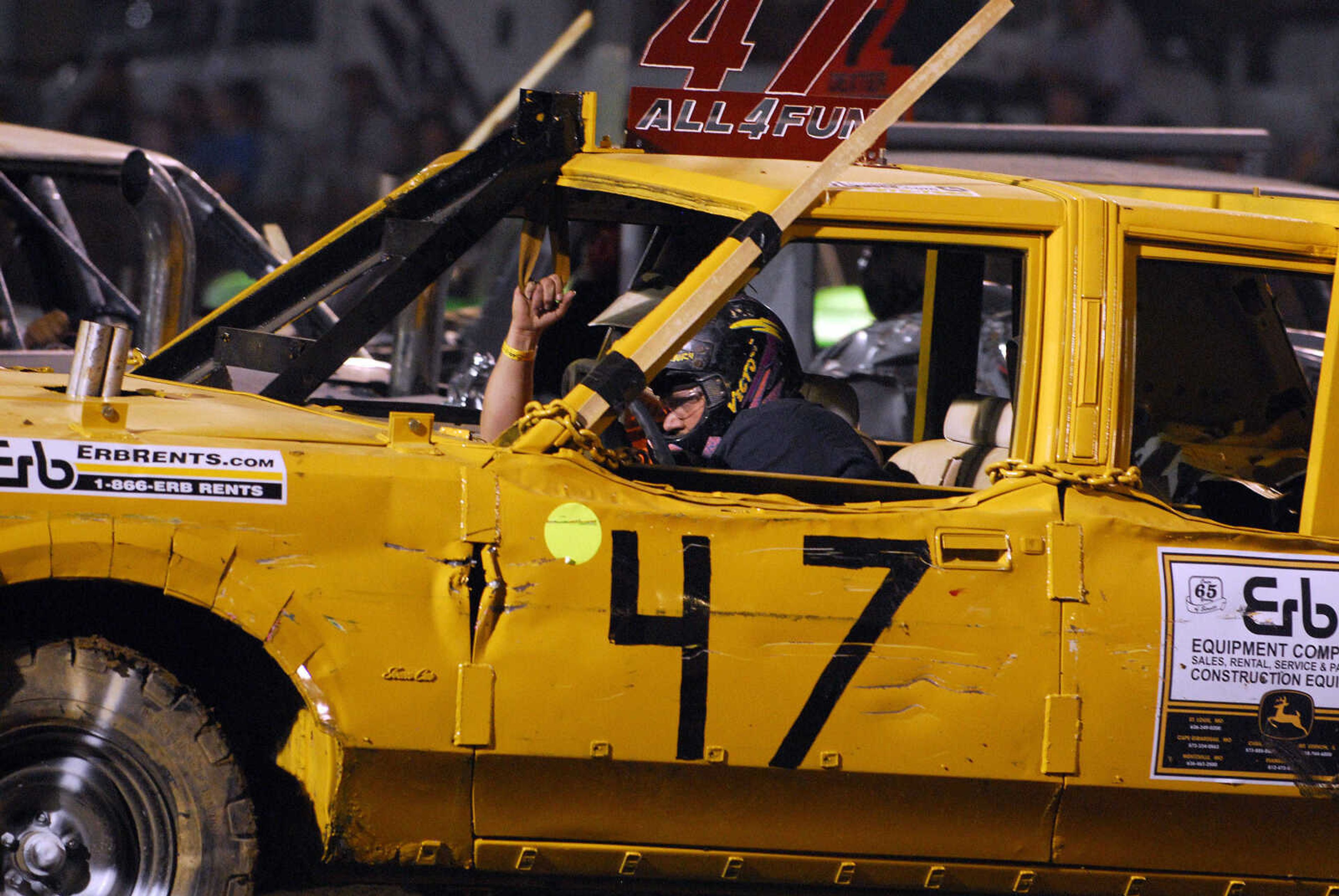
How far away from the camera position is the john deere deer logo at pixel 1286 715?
9.87 ft

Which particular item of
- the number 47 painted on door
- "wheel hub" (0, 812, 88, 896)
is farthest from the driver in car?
"wheel hub" (0, 812, 88, 896)

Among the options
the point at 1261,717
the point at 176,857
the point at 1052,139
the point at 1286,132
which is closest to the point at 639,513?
the point at 176,857

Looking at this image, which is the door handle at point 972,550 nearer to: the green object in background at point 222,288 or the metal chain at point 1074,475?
the metal chain at point 1074,475

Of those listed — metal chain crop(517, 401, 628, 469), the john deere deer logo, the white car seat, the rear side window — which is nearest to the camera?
metal chain crop(517, 401, 628, 469)

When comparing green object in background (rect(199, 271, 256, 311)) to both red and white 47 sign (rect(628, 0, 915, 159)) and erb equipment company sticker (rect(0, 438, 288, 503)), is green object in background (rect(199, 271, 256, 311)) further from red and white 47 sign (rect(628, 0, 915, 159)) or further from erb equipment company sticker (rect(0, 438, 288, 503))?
erb equipment company sticker (rect(0, 438, 288, 503))

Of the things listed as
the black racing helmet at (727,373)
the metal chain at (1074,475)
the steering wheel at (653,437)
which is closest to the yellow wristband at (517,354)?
the steering wheel at (653,437)

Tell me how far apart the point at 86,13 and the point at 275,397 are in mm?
10522

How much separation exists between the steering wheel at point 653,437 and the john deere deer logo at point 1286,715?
1.34 meters

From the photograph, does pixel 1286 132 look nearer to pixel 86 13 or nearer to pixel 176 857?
pixel 86 13

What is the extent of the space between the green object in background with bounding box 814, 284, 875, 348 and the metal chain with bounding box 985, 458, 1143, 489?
702 centimetres

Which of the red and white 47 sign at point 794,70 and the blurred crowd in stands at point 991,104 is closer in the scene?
the red and white 47 sign at point 794,70

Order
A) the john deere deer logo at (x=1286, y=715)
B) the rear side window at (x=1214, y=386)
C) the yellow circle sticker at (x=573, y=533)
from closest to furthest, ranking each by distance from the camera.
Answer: the yellow circle sticker at (x=573, y=533), the john deere deer logo at (x=1286, y=715), the rear side window at (x=1214, y=386)

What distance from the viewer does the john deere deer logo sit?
3.01m

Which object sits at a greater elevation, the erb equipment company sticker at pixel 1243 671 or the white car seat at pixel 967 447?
the white car seat at pixel 967 447
